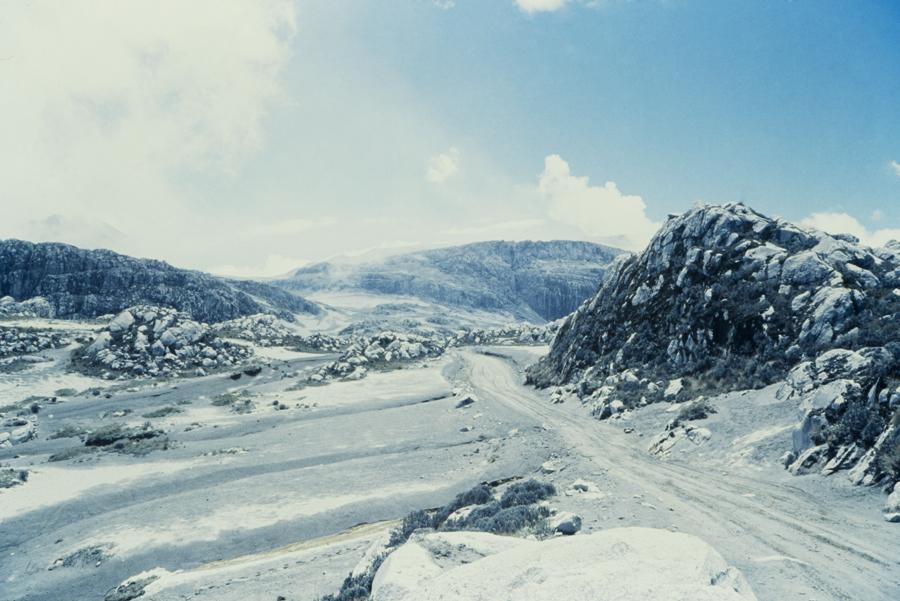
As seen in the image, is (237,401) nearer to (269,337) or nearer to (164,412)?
(164,412)

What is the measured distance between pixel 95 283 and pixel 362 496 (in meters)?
176

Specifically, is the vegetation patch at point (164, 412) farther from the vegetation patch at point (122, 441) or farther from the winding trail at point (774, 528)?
the winding trail at point (774, 528)

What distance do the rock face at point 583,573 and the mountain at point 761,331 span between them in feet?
44.4

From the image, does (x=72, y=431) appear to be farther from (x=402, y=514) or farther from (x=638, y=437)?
(x=638, y=437)

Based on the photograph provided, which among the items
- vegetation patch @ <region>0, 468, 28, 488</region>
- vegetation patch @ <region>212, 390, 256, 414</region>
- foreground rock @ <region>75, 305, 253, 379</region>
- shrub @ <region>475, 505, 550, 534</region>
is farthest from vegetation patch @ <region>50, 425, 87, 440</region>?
shrub @ <region>475, 505, 550, 534</region>

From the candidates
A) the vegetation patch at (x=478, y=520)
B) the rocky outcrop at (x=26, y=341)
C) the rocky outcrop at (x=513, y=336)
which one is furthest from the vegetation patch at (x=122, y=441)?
the rocky outcrop at (x=513, y=336)

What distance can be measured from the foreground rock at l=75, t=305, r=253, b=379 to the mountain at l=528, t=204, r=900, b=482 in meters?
53.2

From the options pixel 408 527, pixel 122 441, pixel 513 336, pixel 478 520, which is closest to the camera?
pixel 478 520

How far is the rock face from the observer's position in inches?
259

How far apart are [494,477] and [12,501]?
1035 inches

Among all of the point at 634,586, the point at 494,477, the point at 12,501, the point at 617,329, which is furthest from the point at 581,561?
the point at 617,329

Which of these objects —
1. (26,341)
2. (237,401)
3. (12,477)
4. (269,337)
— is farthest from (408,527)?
(269,337)

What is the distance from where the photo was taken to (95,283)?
154m

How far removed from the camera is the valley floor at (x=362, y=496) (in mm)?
13719
